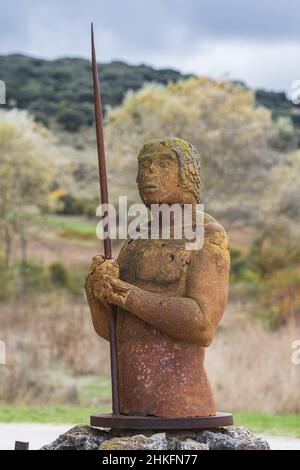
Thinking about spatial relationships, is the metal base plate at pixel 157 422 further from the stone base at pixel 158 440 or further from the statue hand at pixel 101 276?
the statue hand at pixel 101 276

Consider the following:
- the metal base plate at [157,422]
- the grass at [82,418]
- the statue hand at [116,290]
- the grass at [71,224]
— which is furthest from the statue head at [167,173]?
the grass at [71,224]

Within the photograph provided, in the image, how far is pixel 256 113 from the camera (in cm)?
3691

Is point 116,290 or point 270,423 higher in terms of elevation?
point 270,423

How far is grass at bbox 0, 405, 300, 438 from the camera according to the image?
1620cm

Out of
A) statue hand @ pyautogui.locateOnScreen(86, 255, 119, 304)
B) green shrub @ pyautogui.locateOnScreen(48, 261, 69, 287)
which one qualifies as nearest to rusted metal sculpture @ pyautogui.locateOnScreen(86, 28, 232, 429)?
statue hand @ pyautogui.locateOnScreen(86, 255, 119, 304)

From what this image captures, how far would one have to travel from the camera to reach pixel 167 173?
7152mm

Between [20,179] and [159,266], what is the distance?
1166 inches

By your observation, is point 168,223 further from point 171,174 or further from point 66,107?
point 66,107

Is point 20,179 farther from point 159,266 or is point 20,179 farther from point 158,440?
point 158,440

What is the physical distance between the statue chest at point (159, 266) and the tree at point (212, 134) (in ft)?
87.0

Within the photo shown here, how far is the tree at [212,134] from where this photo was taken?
34.5 metres

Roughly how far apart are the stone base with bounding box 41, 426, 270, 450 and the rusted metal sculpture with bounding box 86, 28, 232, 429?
0.07 meters

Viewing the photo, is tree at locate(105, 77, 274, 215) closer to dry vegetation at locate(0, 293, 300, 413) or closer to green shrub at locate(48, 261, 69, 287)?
green shrub at locate(48, 261, 69, 287)

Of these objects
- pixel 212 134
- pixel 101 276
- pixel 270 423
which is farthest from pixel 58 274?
pixel 101 276
